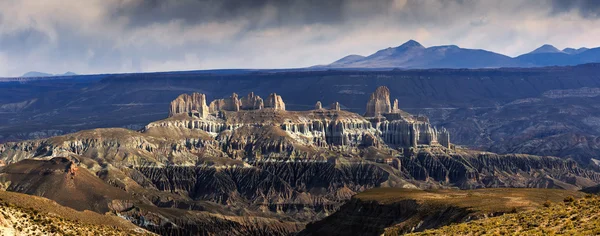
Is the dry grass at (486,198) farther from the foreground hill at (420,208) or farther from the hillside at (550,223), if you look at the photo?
the hillside at (550,223)

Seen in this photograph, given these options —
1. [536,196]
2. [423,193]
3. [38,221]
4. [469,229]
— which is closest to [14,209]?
[38,221]

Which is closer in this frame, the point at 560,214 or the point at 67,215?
the point at 560,214

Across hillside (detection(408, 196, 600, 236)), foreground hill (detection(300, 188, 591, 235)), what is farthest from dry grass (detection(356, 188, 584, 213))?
hillside (detection(408, 196, 600, 236))

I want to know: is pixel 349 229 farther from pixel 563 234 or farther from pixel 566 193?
pixel 563 234

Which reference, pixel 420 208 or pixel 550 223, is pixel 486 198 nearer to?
pixel 420 208

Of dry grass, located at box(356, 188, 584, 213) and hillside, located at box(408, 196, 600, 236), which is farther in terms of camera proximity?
dry grass, located at box(356, 188, 584, 213)

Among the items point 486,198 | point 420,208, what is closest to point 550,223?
point 486,198

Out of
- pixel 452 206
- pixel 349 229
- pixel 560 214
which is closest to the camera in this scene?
pixel 560 214

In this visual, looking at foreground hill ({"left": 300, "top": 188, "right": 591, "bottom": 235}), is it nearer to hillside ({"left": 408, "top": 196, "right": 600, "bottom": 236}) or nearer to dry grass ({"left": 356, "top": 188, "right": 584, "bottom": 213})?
dry grass ({"left": 356, "top": 188, "right": 584, "bottom": 213})
